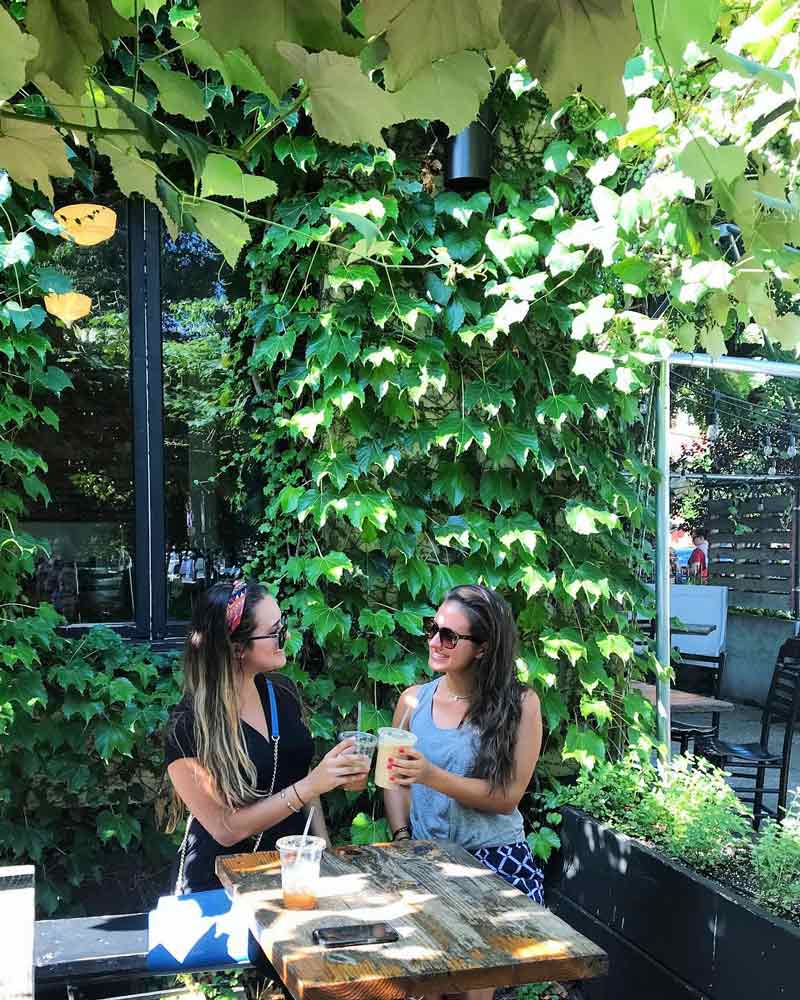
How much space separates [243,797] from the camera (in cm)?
288

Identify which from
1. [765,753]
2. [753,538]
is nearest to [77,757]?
[765,753]

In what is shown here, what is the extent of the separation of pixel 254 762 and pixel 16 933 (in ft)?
2.58

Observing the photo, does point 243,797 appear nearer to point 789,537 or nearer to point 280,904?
point 280,904

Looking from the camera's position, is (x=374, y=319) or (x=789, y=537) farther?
(x=789, y=537)

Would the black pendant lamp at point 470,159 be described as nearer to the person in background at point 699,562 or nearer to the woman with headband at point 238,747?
the woman with headband at point 238,747

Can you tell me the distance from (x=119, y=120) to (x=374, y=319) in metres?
2.47

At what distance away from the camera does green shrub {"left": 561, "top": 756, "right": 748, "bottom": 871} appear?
11.0 feet

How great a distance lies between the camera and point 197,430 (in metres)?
4.57

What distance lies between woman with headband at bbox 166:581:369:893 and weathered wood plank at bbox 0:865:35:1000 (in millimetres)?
450

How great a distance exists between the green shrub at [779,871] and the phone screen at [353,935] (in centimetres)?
130

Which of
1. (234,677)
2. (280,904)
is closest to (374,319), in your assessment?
(234,677)

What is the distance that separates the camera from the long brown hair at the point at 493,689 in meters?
3.08

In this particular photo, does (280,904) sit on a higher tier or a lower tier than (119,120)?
lower

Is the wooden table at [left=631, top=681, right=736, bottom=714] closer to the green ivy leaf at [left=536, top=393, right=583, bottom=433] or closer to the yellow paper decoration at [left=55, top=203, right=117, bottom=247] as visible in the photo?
the green ivy leaf at [left=536, top=393, right=583, bottom=433]
